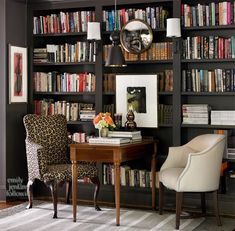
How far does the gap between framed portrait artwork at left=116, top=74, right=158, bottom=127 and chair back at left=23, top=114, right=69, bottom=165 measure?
2.46 feet

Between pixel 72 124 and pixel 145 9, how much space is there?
179 cm

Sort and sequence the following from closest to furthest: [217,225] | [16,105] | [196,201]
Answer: [217,225]
[196,201]
[16,105]

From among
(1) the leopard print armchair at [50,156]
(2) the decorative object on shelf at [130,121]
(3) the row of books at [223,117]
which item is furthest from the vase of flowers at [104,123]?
(3) the row of books at [223,117]

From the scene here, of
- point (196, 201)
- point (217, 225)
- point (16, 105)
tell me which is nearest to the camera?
point (217, 225)

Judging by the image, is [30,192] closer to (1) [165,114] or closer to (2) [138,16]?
(1) [165,114]

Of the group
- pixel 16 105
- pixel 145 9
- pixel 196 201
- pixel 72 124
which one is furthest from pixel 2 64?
pixel 196 201

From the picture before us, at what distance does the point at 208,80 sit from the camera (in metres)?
6.71

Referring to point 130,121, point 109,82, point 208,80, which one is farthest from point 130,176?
point 208,80

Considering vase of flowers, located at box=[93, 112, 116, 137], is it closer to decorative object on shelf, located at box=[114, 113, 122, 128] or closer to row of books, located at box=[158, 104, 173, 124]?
decorative object on shelf, located at box=[114, 113, 122, 128]

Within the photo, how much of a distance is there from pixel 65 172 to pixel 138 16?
6.87 ft

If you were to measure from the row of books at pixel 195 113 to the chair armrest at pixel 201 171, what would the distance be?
30.5 inches

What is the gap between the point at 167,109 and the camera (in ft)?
22.7

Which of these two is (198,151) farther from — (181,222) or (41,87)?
(41,87)

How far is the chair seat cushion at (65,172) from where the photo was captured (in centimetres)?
630
